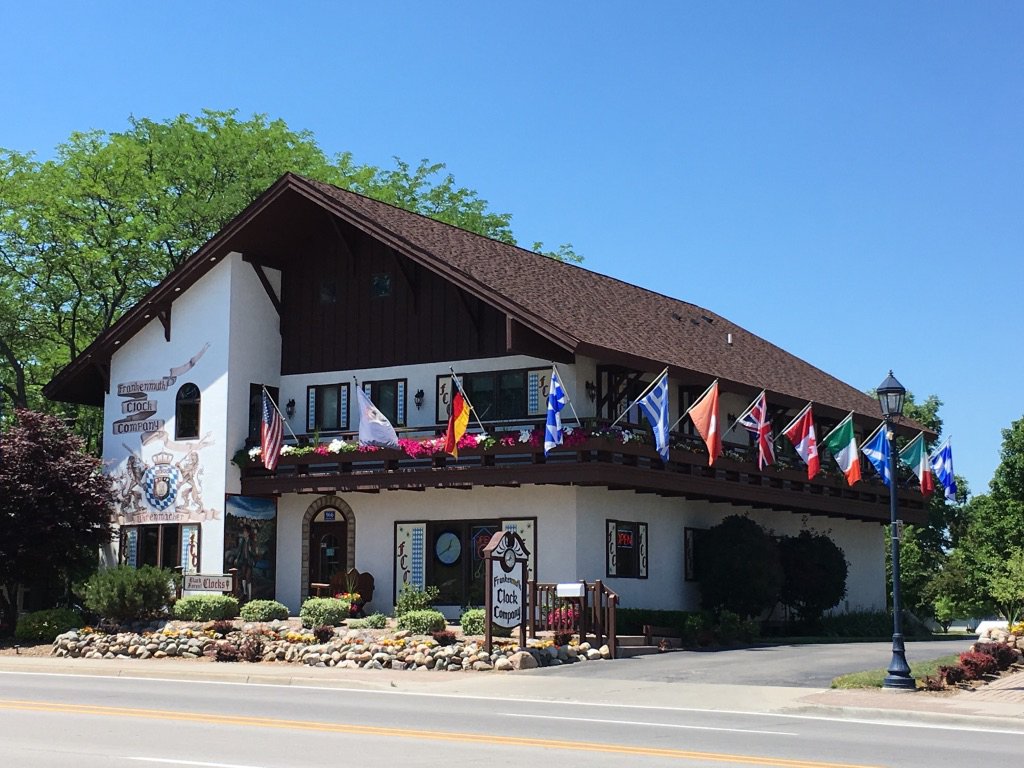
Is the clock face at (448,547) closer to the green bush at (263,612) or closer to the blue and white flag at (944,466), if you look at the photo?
the green bush at (263,612)

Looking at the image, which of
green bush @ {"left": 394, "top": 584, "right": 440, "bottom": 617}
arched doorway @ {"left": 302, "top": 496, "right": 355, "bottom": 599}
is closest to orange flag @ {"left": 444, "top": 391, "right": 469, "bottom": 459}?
green bush @ {"left": 394, "top": 584, "right": 440, "bottom": 617}

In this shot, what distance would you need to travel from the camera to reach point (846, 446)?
3362 cm

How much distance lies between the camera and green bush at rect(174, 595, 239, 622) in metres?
34.4

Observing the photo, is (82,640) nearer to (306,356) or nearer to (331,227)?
(306,356)

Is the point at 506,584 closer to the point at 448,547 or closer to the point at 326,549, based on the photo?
the point at 448,547

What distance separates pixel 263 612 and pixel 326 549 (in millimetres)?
4046

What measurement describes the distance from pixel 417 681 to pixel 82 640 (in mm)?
11124

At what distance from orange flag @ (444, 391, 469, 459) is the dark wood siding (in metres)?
2.50

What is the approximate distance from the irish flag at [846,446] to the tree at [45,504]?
19.3 m

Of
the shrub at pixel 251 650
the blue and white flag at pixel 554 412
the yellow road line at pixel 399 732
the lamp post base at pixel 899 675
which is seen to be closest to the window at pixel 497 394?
the blue and white flag at pixel 554 412

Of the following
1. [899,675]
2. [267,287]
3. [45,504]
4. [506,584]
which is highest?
[267,287]

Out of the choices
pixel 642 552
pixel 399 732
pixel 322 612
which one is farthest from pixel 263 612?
pixel 399 732

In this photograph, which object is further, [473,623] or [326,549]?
[326,549]

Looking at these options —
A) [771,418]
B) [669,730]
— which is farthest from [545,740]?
[771,418]
